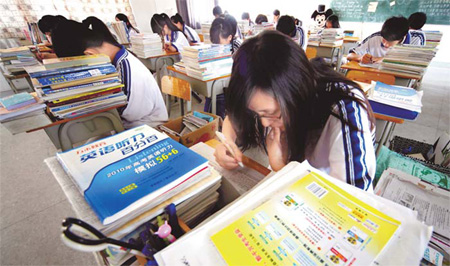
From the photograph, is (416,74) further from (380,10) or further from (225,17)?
(380,10)

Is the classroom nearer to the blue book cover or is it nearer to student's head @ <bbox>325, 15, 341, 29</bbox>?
the blue book cover

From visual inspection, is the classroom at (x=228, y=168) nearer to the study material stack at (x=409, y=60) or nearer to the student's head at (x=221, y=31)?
the study material stack at (x=409, y=60)

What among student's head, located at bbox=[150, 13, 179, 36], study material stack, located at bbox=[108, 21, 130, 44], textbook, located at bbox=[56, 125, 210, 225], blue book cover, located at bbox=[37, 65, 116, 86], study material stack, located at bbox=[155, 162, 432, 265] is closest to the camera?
study material stack, located at bbox=[155, 162, 432, 265]

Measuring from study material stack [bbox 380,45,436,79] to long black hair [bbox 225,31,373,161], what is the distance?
1865mm

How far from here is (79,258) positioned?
4.22 ft

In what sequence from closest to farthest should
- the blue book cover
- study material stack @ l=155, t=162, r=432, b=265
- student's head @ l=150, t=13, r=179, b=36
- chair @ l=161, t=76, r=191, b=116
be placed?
study material stack @ l=155, t=162, r=432, b=265, the blue book cover, chair @ l=161, t=76, r=191, b=116, student's head @ l=150, t=13, r=179, b=36

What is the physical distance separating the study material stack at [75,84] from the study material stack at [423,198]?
157cm

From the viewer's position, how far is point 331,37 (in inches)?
151

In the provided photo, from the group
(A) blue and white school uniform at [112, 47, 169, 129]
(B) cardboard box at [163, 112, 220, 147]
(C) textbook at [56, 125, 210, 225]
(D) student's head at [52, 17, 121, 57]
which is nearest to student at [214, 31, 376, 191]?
(C) textbook at [56, 125, 210, 225]

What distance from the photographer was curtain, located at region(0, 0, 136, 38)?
3979mm

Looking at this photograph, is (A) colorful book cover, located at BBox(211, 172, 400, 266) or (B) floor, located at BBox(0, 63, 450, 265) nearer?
(A) colorful book cover, located at BBox(211, 172, 400, 266)

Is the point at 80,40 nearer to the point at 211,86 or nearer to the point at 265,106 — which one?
the point at 211,86

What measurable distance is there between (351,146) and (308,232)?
0.40 metres

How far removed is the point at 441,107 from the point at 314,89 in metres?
3.90
